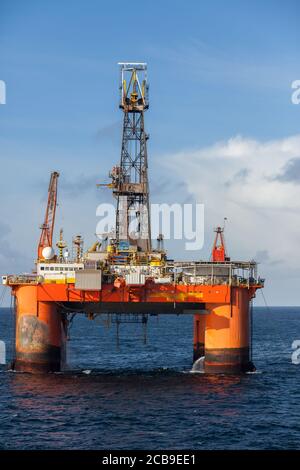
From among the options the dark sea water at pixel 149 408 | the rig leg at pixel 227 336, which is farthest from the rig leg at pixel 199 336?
the rig leg at pixel 227 336

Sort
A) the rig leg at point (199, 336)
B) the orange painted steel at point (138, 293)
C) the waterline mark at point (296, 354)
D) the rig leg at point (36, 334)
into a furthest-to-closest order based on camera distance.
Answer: the waterline mark at point (296, 354), the rig leg at point (199, 336), the rig leg at point (36, 334), the orange painted steel at point (138, 293)

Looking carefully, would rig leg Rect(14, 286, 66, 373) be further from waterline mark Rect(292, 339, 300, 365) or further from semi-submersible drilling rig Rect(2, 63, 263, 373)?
waterline mark Rect(292, 339, 300, 365)

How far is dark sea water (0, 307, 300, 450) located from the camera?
3672 cm

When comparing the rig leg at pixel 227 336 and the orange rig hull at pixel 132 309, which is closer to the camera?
the orange rig hull at pixel 132 309

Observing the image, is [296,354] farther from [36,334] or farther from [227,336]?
[36,334]

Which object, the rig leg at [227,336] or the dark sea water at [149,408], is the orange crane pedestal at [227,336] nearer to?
the rig leg at [227,336]

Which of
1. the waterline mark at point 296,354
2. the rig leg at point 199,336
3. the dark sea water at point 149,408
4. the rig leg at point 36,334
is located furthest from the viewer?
the waterline mark at point 296,354

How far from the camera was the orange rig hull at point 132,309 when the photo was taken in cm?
5403

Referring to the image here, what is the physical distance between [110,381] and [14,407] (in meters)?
9.99

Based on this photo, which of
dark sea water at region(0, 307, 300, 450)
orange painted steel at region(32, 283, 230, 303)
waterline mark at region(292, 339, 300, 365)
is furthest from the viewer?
waterline mark at region(292, 339, 300, 365)

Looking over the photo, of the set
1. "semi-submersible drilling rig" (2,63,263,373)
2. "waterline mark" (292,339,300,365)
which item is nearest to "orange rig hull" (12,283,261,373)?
Answer: "semi-submersible drilling rig" (2,63,263,373)

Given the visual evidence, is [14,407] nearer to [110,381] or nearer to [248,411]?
[110,381]

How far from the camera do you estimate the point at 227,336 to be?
5462 centimetres
